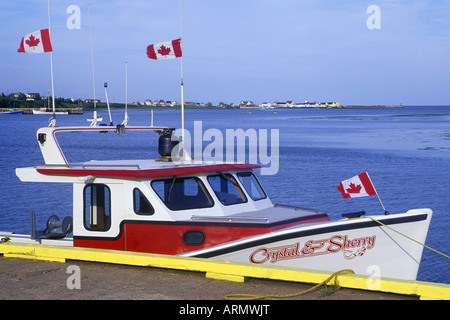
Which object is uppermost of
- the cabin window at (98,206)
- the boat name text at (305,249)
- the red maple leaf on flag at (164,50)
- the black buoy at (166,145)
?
the red maple leaf on flag at (164,50)

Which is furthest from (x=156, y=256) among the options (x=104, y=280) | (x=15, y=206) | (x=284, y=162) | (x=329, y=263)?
(x=284, y=162)

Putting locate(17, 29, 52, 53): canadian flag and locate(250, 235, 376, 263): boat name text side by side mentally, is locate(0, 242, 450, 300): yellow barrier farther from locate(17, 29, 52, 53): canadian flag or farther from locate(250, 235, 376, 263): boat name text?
locate(17, 29, 52, 53): canadian flag

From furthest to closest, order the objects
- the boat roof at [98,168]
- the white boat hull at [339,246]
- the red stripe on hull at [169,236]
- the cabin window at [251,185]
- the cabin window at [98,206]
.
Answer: the cabin window at [251,185], the cabin window at [98,206], the boat roof at [98,168], the red stripe on hull at [169,236], the white boat hull at [339,246]

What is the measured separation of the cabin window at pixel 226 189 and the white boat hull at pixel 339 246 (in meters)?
1.38

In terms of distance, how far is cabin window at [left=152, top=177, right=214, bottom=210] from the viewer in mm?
10445

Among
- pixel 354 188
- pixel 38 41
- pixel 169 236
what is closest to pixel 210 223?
pixel 169 236

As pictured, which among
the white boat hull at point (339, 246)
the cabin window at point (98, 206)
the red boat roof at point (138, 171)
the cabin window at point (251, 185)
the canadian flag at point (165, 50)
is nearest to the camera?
the white boat hull at point (339, 246)

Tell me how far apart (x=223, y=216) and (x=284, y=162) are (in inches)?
1239

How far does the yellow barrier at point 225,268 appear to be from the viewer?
695 centimetres

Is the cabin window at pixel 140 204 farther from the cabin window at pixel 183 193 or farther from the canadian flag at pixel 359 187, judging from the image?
the canadian flag at pixel 359 187

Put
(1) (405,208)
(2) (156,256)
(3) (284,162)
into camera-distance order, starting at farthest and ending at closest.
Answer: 1. (3) (284,162)
2. (1) (405,208)
3. (2) (156,256)

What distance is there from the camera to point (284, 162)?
1641 inches

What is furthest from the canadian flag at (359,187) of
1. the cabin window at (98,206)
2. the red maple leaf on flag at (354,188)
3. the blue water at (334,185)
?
the blue water at (334,185)
